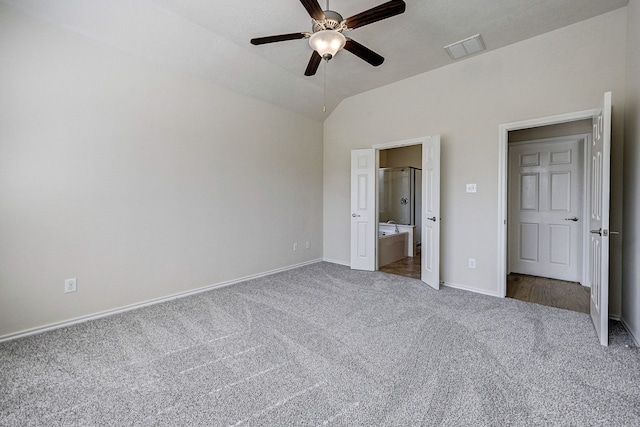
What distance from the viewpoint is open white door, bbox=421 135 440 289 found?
3.55 meters

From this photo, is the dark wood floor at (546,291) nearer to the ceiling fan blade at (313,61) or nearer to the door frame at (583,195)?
the door frame at (583,195)

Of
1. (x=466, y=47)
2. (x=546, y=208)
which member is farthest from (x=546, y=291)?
(x=466, y=47)

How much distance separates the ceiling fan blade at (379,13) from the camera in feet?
5.65

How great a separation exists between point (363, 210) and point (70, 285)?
3.62 m

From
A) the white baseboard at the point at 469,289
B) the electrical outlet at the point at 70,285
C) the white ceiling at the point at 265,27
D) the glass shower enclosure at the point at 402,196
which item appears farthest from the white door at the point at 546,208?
the electrical outlet at the point at 70,285

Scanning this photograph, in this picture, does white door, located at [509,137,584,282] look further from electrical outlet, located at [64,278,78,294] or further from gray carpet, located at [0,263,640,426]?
electrical outlet, located at [64,278,78,294]

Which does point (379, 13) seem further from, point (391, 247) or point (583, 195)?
point (391, 247)

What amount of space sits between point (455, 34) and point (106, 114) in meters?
3.58

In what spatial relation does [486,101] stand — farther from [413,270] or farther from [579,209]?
[413,270]

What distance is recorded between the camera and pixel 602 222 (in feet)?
6.94

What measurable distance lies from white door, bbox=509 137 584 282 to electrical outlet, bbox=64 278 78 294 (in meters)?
5.43

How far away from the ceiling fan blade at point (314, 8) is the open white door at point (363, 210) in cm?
264

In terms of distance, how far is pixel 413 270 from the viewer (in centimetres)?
449

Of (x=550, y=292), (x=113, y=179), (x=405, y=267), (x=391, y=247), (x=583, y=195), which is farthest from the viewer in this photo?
(x=391, y=247)
